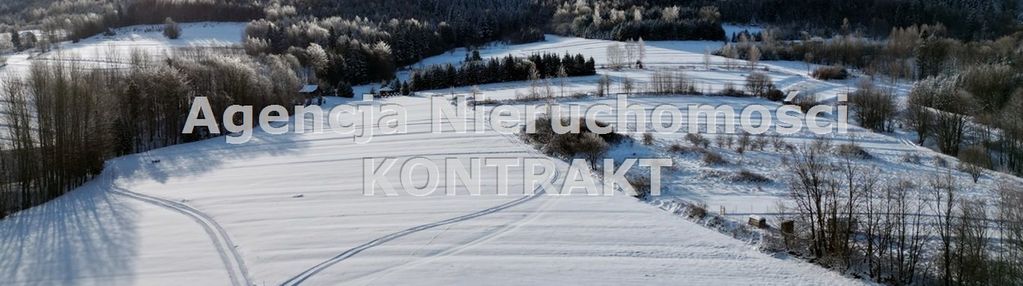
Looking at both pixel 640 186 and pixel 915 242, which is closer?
pixel 915 242

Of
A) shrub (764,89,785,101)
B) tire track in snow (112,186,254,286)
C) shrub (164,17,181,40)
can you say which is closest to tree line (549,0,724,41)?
shrub (764,89,785,101)

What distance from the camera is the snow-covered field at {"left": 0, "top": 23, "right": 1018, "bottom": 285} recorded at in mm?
16516

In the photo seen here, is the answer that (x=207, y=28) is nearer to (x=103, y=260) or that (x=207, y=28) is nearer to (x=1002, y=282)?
(x=103, y=260)

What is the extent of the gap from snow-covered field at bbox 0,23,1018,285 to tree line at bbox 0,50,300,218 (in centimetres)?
122

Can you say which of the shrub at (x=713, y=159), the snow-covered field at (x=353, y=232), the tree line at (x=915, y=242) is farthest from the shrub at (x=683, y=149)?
the tree line at (x=915, y=242)

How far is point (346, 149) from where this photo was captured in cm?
3241

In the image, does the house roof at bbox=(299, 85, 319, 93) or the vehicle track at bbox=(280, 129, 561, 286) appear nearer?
the vehicle track at bbox=(280, 129, 561, 286)

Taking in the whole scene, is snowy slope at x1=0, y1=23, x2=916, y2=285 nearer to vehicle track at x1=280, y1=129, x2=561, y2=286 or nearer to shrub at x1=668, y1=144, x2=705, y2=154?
vehicle track at x1=280, y1=129, x2=561, y2=286

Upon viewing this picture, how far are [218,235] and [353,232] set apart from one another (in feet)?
13.5

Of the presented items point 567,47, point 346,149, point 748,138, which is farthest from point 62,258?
point 567,47

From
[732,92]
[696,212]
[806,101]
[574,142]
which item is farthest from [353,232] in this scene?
[732,92]

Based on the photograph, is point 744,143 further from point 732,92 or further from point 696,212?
point 732,92

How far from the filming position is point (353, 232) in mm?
19594

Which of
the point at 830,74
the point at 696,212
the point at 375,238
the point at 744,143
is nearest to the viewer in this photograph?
the point at 375,238
